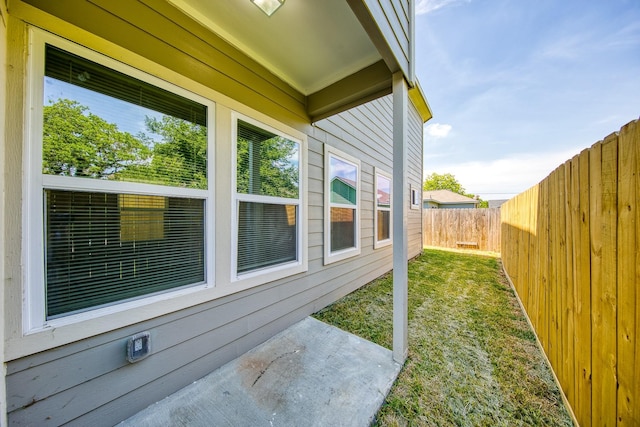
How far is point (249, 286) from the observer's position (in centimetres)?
210

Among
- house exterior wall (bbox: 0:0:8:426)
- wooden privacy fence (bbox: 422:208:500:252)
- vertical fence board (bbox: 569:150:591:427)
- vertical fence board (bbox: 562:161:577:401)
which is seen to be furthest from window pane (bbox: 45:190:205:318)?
wooden privacy fence (bbox: 422:208:500:252)

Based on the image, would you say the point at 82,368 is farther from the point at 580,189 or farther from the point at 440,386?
the point at 580,189

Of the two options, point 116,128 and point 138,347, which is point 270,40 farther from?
point 138,347

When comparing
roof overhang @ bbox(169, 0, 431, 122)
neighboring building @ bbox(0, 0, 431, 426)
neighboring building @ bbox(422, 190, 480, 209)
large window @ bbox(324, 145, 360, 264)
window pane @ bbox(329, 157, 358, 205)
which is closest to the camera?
neighboring building @ bbox(0, 0, 431, 426)

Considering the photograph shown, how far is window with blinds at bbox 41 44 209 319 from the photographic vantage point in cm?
122

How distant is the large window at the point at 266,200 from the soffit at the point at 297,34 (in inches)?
27.0

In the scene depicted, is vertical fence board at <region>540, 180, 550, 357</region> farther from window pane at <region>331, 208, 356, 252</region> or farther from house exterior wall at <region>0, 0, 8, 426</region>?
house exterior wall at <region>0, 0, 8, 426</region>

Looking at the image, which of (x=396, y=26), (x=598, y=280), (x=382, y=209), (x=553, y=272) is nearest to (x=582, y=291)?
(x=598, y=280)

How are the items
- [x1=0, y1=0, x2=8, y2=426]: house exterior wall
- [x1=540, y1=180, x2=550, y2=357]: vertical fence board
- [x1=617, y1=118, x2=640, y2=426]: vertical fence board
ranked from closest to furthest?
[x1=617, y1=118, x2=640, y2=426]: vertical fence board → [x1=0, y1=0, x2=8, y2=426]: house exterior wall → [x1=540, y1=180, x2=550, y2=357]: vertical fence board

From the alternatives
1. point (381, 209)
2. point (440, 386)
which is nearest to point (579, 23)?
point (381, 209)

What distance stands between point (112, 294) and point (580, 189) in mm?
3030

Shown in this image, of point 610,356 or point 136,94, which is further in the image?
point 136,94

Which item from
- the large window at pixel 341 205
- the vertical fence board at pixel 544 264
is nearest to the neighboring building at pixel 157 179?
the large window at pixel 341 205

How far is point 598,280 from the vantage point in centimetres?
115
